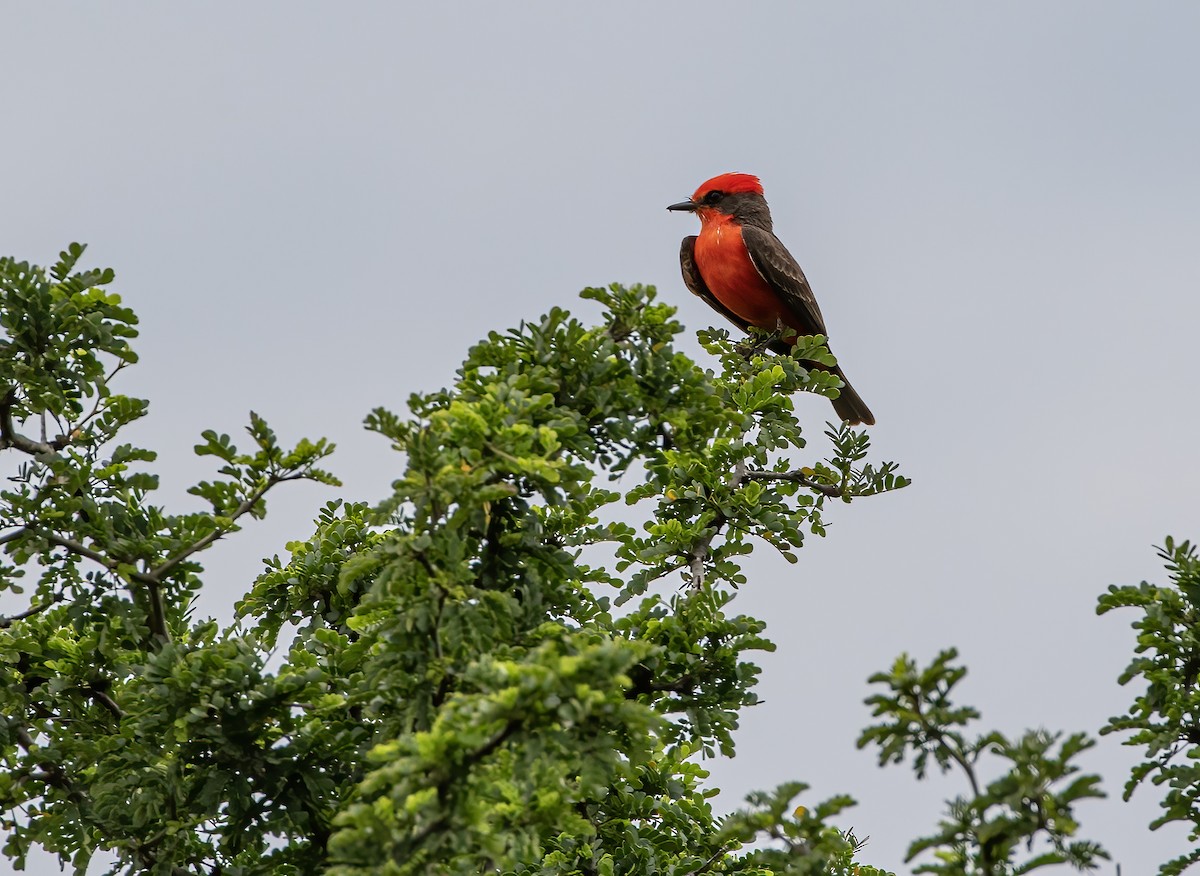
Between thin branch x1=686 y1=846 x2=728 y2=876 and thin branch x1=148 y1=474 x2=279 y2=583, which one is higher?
thin branch x1=148 y1=474 x2=279 y2=583

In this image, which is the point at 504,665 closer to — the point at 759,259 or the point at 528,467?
the point at 528,467

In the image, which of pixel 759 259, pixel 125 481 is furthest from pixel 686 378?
pixel 759 259

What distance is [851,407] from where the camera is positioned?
465 inches

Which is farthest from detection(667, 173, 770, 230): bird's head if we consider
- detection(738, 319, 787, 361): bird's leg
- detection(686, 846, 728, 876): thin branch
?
detection(686, 846, 728, 876): thin branch

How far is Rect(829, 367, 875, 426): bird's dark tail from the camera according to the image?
38.5 feet

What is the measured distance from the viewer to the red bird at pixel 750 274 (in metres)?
11.4

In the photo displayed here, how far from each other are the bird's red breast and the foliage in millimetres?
4789

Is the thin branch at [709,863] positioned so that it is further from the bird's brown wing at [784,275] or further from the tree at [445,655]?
the bird's brown wing at [784,275]

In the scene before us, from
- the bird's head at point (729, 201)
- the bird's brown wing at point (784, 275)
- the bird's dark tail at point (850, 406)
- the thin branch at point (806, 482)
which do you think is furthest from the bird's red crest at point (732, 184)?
the thin branch at point (806, 482)

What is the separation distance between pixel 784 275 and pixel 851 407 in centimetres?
133

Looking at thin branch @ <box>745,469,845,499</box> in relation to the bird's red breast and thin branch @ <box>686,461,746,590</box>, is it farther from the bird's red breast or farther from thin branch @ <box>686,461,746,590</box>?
the bird's red breast

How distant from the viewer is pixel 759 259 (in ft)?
37.2

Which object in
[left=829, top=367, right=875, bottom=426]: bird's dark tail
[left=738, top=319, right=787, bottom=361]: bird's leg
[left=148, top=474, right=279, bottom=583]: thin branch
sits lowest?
[left=148, top=474, right=279, bottom=583]: thin branch

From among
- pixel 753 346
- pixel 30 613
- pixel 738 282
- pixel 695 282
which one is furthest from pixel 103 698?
pixel 695 282
